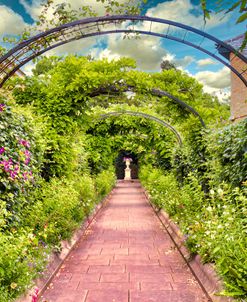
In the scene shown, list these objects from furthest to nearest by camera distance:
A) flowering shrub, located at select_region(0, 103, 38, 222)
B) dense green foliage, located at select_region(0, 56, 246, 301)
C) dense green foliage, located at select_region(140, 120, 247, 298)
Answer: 1. flowering shrub, located at select_region(0, 103, 38, 222)
2. dense green foliage, located at select_region(0, 56, 246, 301)
3. dense green foliage, located at select_region(140, 120, 247, 298)

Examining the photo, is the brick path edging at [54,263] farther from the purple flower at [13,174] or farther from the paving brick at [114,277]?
the purple flower at [13,174]

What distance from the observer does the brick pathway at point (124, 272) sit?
3867 mm

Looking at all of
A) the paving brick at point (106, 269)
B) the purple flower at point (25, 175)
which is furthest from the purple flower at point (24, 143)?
the paving brick at point (106, 269)

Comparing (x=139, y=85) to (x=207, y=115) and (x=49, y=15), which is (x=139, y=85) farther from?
(x=49, y=15)

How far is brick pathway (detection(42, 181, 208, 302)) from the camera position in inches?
152

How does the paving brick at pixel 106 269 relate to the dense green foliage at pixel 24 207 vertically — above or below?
below

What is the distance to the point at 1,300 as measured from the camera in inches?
111

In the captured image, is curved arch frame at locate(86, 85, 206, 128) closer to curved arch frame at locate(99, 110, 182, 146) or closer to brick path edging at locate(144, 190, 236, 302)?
brick path edging at locate(144, 190, 236, 302)

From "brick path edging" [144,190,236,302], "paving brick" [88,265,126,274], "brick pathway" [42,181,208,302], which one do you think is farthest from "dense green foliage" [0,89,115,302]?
"brick path edging" [144,190,236,302]

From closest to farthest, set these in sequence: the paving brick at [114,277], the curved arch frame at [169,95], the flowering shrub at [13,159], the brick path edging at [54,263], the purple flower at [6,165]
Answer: the brick path edging at [54,263], the purple flower at [6,165], the flowering shrub at [13,159], the paving brick at [114,277], the curved arch frame at [169,95]

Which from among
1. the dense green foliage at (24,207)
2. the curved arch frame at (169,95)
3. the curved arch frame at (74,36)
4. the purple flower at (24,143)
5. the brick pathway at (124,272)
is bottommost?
the brick pathway at (124,272)

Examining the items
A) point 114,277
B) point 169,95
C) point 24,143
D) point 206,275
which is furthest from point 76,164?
point 206,275

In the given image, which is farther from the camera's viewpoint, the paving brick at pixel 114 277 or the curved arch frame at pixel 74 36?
the curved arch frame at pixel 74 36

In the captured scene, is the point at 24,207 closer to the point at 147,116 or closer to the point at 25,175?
the point at 25,175
